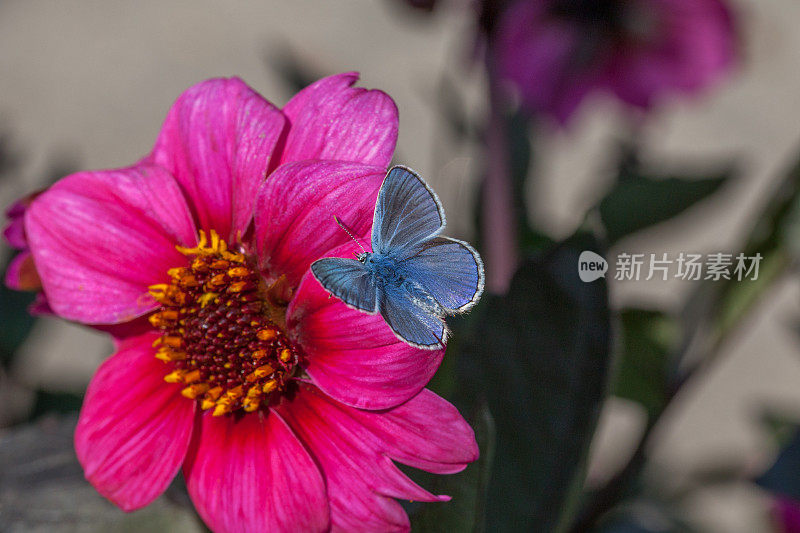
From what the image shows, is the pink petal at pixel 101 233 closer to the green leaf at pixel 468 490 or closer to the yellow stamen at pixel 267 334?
the yellow stamen at pixel 267 334

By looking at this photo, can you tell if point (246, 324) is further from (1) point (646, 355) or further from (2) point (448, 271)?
(1) point (646, 355)

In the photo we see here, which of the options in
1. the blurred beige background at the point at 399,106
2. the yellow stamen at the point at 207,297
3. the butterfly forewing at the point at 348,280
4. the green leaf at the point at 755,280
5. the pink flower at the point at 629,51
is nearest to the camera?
the butterfly forewing at the point at 348,280

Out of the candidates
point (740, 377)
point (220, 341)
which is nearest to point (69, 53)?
point (740, 377)

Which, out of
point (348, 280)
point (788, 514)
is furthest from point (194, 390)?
point (788, 514)

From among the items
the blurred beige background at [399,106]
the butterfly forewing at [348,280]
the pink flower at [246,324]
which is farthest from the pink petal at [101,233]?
the blurred beige background at [399,106]

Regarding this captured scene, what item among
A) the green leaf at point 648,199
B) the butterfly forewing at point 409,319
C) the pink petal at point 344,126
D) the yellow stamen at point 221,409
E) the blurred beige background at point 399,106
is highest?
the pink petal at point 344,126

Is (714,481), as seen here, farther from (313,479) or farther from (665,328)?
(313,479)
